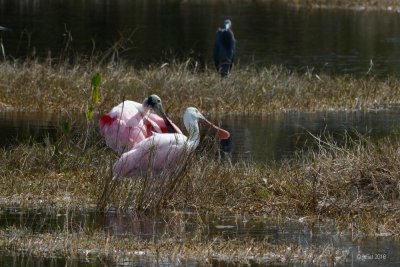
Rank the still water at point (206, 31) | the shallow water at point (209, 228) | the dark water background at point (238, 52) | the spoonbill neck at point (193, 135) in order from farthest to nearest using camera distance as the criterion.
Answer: the still water at point (206, 31) → the spoonbill neck at point (193, 135) → the dark water background at point (238, 52) → the shallow water at point (209, 228)

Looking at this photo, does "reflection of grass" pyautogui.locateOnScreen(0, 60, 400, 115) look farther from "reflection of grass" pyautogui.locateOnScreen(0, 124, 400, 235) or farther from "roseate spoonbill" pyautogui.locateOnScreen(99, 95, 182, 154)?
"reflection of grass" pyautogui.locateOnScreen(0, 124, 400, 235)

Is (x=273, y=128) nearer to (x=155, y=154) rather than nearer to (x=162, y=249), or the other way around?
(x=155, y=154)

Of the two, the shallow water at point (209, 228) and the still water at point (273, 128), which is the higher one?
the shallow water at point (209, 228)

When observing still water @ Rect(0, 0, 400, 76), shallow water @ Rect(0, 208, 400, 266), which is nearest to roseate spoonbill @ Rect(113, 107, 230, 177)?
shallow water @ Rect(0, 208, 400, 266)

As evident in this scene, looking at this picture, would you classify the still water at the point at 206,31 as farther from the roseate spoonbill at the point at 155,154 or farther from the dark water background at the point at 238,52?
the roseate spoonbill at the point at 155,154

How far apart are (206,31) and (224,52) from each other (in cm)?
1359

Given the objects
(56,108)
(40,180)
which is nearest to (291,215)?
(40,180)

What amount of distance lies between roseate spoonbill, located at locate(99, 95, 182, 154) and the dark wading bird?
9.56 metres

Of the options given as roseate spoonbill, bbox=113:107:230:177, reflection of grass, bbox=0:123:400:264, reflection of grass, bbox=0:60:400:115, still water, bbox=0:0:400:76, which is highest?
roseate spoonbill, bbox=113:107:230:177

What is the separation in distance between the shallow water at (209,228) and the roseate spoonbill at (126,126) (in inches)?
53.1

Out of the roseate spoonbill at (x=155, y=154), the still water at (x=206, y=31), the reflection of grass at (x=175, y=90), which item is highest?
the roseate spoonbill at (x=155, y=154)

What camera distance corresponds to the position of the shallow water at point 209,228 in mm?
9625

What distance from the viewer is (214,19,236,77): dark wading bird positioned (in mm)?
23027

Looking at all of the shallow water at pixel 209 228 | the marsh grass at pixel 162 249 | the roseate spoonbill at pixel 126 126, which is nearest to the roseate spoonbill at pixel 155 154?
the roseate spoonbill at pixel 126 126
